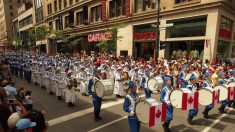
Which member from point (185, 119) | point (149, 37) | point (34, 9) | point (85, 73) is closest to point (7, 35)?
point (34, 9)

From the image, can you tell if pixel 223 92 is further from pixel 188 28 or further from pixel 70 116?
pixel 188 28

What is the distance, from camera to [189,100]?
6.41 meters

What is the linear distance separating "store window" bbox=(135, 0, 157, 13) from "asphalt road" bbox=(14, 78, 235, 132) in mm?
16017

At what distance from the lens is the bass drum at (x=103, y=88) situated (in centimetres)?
755

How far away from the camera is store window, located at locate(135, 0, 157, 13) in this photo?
2305 centimetres

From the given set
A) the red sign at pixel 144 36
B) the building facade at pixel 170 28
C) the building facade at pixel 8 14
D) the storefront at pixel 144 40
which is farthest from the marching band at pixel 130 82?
the building facade at pixel 8 14

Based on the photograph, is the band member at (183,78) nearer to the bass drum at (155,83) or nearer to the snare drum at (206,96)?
the bass drum at (155,83)

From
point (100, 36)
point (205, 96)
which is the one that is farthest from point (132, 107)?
point (100, 36)

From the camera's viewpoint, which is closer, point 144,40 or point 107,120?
point 107,120

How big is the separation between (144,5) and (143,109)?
20995 millimetres

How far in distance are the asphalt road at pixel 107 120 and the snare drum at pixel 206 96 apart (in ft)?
3.26

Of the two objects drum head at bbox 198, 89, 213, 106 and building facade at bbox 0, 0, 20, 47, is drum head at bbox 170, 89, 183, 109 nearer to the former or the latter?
drum head at bbox 198, 89, 213, 106

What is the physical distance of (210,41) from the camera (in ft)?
59.7

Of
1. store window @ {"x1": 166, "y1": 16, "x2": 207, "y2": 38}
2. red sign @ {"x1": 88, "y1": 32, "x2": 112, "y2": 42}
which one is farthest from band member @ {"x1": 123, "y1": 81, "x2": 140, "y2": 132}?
red sign @ {"x1": 88, "y1": 32, "x2": 112, "y2": 42}
